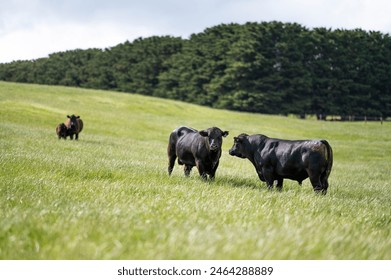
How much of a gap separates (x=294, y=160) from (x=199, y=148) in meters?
2.37

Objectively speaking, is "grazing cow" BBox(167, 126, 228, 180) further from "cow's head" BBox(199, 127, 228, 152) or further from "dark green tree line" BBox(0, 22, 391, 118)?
"dark green tree line" BBox(0, 22, 391, 118)

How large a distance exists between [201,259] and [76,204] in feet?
7.38

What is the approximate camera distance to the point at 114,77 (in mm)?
92812

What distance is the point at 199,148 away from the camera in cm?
943

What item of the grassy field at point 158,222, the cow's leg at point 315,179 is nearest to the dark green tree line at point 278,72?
the cow's leg at point 315,179

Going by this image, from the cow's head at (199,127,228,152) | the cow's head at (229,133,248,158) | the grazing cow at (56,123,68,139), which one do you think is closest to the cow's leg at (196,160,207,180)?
the cow's head at (199,127,228,152)

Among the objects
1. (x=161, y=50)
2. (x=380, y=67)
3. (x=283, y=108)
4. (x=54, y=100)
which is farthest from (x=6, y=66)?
(x=380, y=67)

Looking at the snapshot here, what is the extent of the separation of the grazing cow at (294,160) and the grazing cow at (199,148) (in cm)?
97

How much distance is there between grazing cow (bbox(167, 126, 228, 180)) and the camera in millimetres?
9047

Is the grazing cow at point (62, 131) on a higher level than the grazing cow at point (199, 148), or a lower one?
lower

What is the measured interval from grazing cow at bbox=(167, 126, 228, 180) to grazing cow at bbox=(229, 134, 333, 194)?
974mm

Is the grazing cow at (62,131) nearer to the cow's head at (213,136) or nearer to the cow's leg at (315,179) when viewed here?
the cow's head at (213,136)

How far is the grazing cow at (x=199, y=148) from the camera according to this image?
356 inches

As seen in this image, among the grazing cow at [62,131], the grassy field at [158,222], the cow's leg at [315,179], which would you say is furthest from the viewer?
the grazing cow at [62,131]
